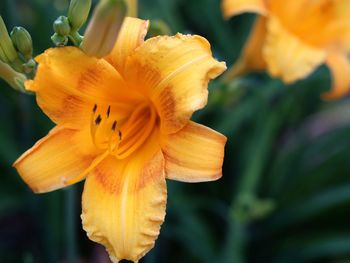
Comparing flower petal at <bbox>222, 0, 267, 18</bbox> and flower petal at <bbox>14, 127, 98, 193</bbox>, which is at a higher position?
flower petal at <bbox>222, 0, 267, 18</bbox>

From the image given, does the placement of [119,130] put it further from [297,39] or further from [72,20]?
[297,39]

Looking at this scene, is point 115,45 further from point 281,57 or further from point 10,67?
point 281,57

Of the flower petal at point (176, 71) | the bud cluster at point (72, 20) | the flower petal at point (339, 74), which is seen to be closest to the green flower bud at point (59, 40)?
the bud cluster at point (72, 20)

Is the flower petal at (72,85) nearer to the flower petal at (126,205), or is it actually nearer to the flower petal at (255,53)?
the flower petal at (126,205)

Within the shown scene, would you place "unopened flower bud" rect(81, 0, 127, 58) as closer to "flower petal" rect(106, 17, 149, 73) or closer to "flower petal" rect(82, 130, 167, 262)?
"flower petal" rect(106, 17, 149, 73)

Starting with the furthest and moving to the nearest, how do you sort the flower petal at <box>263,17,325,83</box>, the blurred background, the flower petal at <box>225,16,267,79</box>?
the blurred background, the flower petal at <box>225,16,267,79</box>, the flower petal at <box>263,17,325,83</box>

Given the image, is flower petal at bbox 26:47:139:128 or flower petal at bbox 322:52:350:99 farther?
flower petal at bbox 322:52:350:99

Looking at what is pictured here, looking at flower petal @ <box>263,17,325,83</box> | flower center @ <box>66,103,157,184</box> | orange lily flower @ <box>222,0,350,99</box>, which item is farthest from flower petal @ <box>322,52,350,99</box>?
flower center @ <box>66,103,157,184</box>
